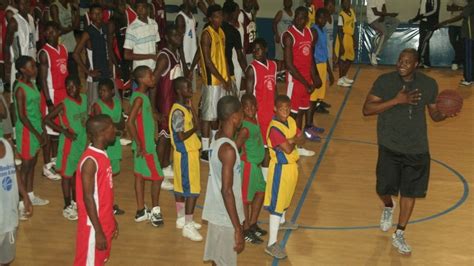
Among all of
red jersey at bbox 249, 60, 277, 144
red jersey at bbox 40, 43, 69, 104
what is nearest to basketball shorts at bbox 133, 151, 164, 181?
red jersey at bbox 249, 60, 277, 144

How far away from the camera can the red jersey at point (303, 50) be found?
9773 millimetres

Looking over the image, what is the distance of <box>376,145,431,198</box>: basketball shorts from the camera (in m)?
6.64

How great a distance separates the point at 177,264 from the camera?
6551 millimetres

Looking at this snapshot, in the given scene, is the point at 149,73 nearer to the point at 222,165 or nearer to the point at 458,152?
the point at 222,165

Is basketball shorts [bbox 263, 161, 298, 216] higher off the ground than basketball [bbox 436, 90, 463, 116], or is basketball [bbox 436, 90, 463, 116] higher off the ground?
basketball [bbox 436, 90, 463, 116]

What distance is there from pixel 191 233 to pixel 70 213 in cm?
138

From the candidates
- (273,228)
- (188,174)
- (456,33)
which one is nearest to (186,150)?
(188,174)

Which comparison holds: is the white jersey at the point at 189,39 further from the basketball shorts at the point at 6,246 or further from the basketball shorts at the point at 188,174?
the basketball shorts at the point at 6,246

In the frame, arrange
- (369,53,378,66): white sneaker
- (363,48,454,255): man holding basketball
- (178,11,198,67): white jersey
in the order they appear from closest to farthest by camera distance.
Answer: (363,48,454,255): man holding basketball, (178,11,198,67): white jersey, (369,53,378,66): white sneaker

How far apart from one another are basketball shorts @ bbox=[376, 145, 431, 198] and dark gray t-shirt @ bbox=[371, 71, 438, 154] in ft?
0.29

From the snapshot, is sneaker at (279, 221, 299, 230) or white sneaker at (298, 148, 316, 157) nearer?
sneaker at (279, 221, 299, 230)

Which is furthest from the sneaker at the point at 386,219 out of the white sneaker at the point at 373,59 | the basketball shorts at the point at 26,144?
the white sneaker at the point at 373,59

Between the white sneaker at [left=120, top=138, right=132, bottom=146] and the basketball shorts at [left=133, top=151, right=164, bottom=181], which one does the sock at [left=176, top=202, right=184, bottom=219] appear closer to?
the basketball shorts at [left=133, top=151, right=164, bottom=181]

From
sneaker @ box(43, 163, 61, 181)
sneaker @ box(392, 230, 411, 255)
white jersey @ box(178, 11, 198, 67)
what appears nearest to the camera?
sneaker @ box(392, 230, 411, 255)
